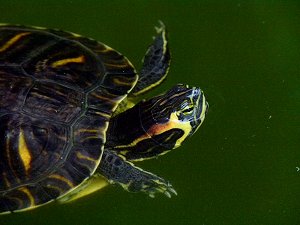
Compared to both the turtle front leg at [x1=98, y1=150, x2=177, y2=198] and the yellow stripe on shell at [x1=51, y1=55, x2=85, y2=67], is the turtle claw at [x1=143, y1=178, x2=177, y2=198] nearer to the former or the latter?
the turtle front leg at [x1=98, y1=150, x2=177, y2=198]

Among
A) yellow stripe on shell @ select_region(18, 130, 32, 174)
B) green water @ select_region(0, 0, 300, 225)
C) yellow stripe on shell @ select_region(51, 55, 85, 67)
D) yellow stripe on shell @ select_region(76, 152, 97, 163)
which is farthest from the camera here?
green water @ select_region(0, 0, 300, 225)

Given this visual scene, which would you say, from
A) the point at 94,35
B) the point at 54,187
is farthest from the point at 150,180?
the point at 94,35

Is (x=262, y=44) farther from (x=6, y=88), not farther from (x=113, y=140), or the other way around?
(x=6, y=88)

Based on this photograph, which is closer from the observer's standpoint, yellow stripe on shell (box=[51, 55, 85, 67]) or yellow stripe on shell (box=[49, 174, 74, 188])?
yellow stripe on shell (box=[49, 174, 74, 188])

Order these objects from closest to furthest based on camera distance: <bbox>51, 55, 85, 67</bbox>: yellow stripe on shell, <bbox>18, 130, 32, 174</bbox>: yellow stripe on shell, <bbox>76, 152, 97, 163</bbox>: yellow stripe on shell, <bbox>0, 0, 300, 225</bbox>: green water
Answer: <bbox>18, 130, 32, 174</bbox>: yellow stripe on shell
<bbox>76, 152, 97, 163</bbox>: yellow stripe on shell
<bbox>51, 55, 85, 67</bbox>: yellow stripe on shell
<bbox>0, 0, 300, 225</bbox>: green water

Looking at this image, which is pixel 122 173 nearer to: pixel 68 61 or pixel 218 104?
pixel 68 61

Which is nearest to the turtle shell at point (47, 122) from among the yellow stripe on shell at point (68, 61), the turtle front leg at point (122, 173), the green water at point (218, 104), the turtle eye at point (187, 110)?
the yellow stripe on shell at point (68, 61)

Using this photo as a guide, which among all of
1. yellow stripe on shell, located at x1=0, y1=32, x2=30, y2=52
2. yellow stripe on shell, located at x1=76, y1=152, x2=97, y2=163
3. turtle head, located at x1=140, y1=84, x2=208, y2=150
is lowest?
yellow stripe on shell, located at x1=76, y1=152, x2=97, y2=163

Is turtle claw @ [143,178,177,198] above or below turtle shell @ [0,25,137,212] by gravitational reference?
below

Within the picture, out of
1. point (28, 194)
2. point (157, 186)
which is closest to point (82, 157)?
point (28, 194)

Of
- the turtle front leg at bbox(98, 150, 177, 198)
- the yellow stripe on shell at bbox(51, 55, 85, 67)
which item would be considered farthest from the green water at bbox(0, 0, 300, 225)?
the yellow stripe on shell at bbox(51, 55, 85, 67)
